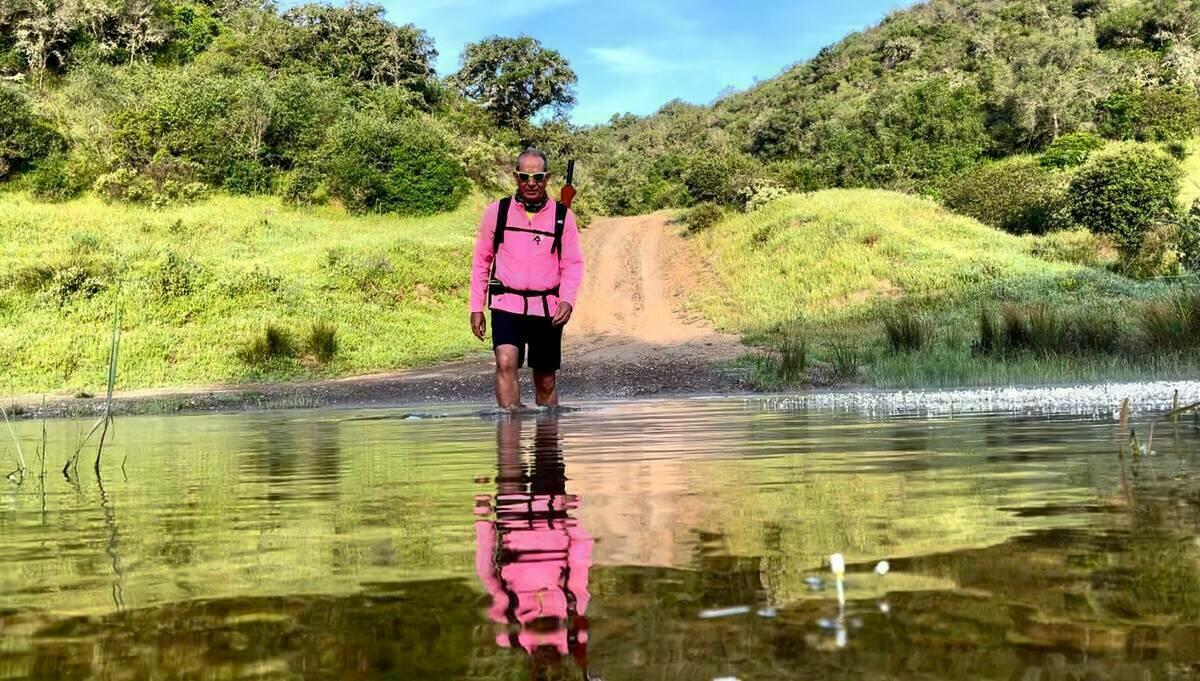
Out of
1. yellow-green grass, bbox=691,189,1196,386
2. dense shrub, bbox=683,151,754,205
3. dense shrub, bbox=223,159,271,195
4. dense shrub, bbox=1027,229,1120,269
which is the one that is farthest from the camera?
dense shrub, bbox=683,151,754,205

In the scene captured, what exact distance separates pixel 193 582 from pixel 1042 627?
126 centimetres

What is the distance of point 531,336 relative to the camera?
7.46 m

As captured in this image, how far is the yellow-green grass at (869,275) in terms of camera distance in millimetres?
18438

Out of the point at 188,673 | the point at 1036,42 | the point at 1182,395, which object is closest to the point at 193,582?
the point at 188,673

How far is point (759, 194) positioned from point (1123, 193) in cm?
1133

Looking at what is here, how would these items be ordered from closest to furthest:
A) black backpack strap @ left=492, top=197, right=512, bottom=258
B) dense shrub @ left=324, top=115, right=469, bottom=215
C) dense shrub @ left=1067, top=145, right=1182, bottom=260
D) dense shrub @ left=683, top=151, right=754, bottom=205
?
black backpack strap @ left=492, top=197, right=512, bottom=258 → dense shrub @ left=1067, top=145, right=1182, bottom=260 → dense shrub @ left=324, top=115, right=469, bottom=215 → dense shrub @ left=683, top=151, right=754, bottom=205

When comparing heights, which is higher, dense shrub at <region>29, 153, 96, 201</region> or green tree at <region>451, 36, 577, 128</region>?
green tree at <region>451, 36, 577, 128</region>

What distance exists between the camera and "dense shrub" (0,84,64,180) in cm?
3275

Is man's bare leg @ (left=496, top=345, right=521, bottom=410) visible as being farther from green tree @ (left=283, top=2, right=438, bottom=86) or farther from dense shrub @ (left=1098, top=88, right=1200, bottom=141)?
dense shrub @ (left=1098, top=88, right=1200, bottom=141)

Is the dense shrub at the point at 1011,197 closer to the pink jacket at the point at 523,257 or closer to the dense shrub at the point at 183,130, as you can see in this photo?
the dense shrub at the point at 183,130

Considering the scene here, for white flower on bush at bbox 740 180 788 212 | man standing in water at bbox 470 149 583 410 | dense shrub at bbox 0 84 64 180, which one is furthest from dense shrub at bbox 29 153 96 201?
man standing in water at bbox 470 149 583 410

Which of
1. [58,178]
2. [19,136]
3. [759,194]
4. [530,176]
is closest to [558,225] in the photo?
[530,176]

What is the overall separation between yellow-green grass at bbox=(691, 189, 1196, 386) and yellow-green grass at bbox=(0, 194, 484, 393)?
7.14 meters

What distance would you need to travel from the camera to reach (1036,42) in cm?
5200
